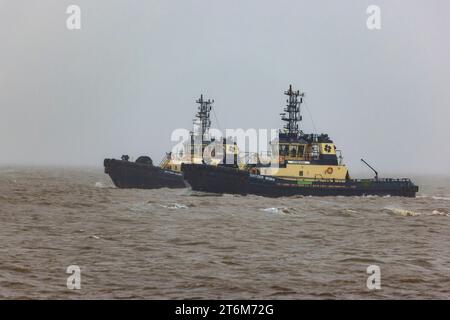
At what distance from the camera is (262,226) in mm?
26500

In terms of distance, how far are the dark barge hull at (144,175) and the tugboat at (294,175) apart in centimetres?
707

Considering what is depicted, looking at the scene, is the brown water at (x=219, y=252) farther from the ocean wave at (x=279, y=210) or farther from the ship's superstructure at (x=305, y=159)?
the ship's superstructure at (x=305, y=159)

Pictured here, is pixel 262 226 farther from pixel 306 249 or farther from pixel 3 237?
pixel 3 237

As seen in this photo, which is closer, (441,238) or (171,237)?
(171,237)

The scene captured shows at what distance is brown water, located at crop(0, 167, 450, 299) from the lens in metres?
13.5

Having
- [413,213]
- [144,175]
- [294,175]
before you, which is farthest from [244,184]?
[413,213]

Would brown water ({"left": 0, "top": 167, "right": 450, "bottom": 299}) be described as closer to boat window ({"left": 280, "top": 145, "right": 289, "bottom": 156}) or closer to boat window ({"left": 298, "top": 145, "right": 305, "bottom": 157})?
boat window ({"left": 298, "top": 145, "right": 305, "bottom": 157})

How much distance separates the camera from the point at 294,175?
1890 inches

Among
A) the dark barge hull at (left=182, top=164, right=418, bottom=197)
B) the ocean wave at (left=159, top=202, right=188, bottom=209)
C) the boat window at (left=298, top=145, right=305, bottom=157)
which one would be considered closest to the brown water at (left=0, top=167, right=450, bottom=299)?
the ocean wave at (left=159, top=202, right=188, bottom=209)

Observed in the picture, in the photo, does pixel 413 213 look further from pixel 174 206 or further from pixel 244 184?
pixel 174 206

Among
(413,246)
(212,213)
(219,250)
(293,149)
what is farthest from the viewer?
(293,149)
